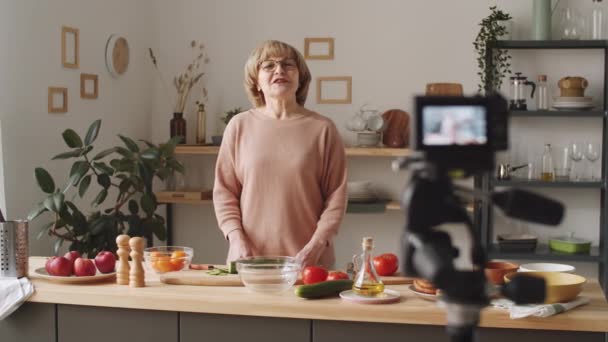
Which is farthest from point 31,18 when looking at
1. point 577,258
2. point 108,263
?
point 577,258

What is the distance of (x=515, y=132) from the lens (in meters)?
5.18

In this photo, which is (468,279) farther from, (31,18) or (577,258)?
(577,258)

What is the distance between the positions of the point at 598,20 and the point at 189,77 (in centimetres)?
265

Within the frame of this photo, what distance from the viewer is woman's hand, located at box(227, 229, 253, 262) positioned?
2719 mm

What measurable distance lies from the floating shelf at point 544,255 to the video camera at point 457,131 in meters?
4.08

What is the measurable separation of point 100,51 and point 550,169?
286cm

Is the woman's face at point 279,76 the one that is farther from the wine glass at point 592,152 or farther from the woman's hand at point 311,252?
the wine glass at point 592,152

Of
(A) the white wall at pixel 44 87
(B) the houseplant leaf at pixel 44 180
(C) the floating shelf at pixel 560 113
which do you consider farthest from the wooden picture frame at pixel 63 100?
(C) the floating shelf at pixel 560 113

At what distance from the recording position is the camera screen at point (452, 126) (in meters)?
1.03

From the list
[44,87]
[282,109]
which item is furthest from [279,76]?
[44,87]

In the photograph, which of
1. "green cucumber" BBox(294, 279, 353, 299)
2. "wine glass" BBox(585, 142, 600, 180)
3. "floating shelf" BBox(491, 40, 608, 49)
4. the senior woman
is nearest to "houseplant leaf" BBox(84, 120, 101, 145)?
the senior woman

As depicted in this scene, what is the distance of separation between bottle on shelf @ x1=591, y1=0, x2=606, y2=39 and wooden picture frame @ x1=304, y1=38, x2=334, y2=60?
1628mm

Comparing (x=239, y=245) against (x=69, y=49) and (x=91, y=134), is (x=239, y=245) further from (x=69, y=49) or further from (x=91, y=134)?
(x=69, y=49)

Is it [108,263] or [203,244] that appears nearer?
[108,263]
